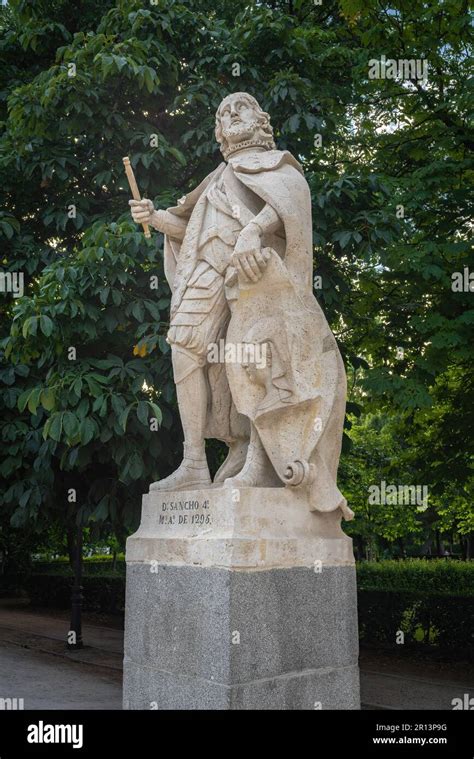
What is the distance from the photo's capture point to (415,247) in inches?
428

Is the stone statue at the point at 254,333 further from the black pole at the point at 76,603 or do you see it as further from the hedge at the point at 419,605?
the hedge at the point at 419,605

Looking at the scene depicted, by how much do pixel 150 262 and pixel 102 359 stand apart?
4.02 feet

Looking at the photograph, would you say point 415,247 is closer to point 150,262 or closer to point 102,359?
point 150,262

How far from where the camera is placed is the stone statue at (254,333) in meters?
5.82

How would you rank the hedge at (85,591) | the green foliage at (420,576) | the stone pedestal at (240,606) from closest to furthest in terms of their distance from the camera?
the stone pedestal at (240,606) < the green foliage at (420,576) < the hedge at (85,591)

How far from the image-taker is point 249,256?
224 inches

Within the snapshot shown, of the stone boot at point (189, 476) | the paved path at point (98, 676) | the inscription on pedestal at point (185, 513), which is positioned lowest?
the paved path at point (98, 676)

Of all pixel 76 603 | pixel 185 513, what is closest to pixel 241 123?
pixel 185 513

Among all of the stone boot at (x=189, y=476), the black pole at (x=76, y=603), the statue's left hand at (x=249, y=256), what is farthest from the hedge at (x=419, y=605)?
the statue's left hand at (x=249, y=256)

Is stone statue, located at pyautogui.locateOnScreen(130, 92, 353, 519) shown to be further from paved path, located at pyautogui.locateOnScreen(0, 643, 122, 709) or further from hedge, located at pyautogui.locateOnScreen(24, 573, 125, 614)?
hedge, located at pyautogui.locateOnScreen(24, 573, 125, 614)

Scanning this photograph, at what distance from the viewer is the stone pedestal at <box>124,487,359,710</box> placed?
518 centimetres

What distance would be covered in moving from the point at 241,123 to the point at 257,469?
Result: 265 cm

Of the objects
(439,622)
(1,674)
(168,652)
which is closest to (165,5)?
(168,652)

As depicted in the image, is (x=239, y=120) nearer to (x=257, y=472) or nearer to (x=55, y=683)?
(x=257, y=472)
